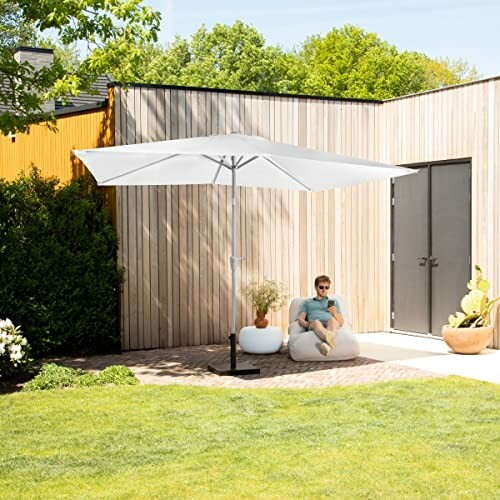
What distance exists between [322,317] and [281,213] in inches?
93.0

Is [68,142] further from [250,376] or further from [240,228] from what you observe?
[250,376]

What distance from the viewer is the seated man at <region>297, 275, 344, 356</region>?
9.50 meters

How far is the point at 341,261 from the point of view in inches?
477

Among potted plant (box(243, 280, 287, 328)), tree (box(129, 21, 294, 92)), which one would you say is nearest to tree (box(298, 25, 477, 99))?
tree (box(129, 21, 294, 92))

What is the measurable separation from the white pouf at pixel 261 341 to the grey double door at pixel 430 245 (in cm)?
260

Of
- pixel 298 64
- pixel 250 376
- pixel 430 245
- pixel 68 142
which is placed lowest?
pixel 250 376

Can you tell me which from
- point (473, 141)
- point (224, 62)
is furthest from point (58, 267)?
point (224, 62)

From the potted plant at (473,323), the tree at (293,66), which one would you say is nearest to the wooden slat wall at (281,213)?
the potted plant at (473,323)

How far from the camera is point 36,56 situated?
18.1 m

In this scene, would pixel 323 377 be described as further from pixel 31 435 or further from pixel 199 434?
pixel 31 435

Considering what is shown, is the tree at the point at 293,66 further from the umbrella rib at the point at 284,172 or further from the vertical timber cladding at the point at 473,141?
the umbrella rib at the point at 284,172

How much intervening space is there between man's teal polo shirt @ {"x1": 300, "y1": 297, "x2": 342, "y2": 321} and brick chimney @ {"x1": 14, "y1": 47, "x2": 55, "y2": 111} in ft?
32.5

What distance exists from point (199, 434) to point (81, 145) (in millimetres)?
6159

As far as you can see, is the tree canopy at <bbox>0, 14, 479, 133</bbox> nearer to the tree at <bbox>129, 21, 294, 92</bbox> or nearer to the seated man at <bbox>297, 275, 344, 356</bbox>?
the tree at <bbox>129, 21, 294, 92</bbox>
